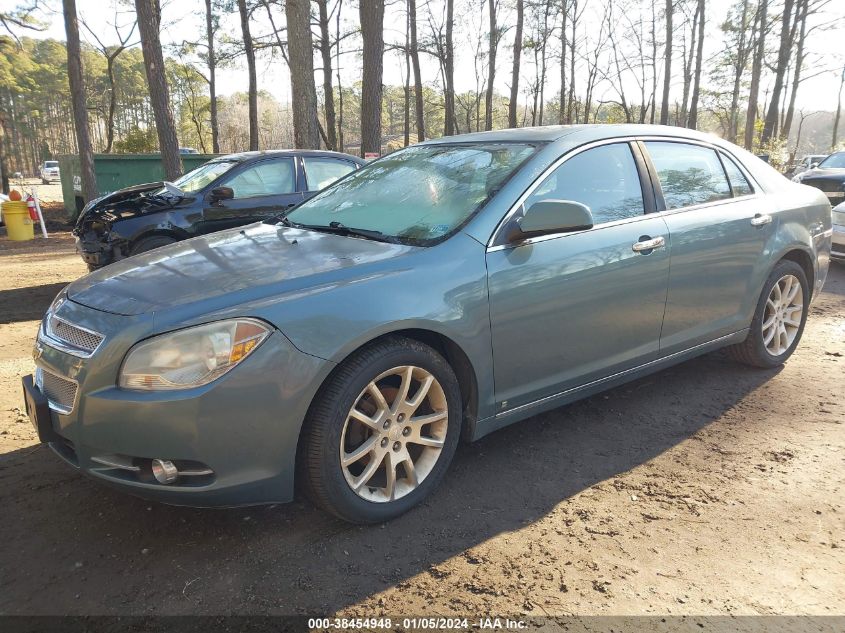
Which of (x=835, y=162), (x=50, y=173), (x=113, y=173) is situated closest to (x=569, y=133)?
(x=835, y=162)

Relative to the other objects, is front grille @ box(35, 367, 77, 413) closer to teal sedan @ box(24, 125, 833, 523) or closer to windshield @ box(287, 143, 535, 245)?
teal sedan @ box(24, 125, 833, 523)

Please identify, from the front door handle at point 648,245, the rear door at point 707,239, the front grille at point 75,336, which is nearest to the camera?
the front grille at point 75,336

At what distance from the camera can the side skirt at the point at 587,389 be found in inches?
117

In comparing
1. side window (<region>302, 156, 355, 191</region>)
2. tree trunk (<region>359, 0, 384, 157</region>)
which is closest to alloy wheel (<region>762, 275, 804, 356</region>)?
side window (<region>302, 156, 355, 191</region>)

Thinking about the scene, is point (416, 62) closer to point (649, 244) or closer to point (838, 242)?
point (838, 242)

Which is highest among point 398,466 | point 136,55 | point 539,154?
point 136,55

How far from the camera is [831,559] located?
2.43 metres

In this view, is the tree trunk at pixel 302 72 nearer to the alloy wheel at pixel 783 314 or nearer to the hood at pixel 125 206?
the hood at pixel 125 206

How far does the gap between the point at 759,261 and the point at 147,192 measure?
6.80 m

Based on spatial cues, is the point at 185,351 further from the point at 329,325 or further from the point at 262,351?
the point at 329,325

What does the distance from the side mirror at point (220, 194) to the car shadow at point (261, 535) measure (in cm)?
441

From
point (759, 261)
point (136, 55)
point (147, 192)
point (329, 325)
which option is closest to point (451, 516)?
point (329, 325)

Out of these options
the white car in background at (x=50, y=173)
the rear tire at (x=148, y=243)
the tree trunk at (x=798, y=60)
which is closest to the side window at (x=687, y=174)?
the rear tire at (x=148, y=243)

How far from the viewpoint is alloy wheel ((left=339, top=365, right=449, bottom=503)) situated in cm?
257
